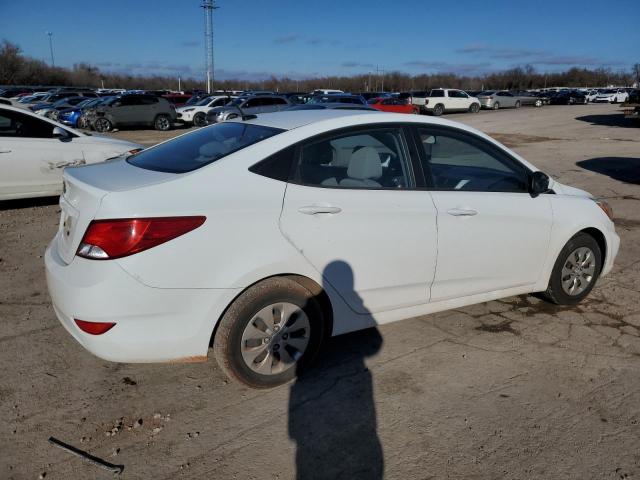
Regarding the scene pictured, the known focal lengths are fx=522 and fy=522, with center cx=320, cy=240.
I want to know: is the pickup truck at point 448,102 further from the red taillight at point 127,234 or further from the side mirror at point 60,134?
the red taillight at point 127,234

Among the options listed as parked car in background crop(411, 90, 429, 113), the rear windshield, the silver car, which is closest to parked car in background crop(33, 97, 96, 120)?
parked car in background crop(411, 90, 429, 113)

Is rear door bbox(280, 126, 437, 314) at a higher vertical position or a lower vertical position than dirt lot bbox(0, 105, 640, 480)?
higher

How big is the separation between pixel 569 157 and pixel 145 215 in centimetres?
1521

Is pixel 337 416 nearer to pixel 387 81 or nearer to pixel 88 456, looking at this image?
pixel 88 456

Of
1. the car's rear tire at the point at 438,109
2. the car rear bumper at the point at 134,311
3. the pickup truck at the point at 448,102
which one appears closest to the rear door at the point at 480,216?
the car rear bumper at the point at 134,311

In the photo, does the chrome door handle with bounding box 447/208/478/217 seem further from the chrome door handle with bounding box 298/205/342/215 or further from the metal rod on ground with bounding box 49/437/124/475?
the metal rod on ground with bounding box 49/437/124/475

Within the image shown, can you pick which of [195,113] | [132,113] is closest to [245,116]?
[132,113]

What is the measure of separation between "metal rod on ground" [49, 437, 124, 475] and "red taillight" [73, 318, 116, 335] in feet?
1.97

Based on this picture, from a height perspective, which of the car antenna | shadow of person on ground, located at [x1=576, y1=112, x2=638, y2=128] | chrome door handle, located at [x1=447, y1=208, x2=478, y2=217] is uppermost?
the car antenna

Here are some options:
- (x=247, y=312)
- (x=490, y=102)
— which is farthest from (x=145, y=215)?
(x=490, y=102)

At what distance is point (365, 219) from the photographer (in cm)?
323

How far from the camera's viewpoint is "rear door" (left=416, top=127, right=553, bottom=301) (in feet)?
11.8

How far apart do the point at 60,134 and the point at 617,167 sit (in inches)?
501

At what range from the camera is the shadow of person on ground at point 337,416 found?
262 cm
